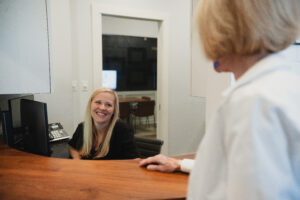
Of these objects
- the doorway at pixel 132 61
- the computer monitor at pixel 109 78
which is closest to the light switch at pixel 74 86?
the doorway at pixel 132 61

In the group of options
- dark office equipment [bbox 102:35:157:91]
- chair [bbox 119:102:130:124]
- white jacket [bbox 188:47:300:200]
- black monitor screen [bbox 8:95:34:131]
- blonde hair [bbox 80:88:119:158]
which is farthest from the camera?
dark office equipment [bbox 102:35:157:91]

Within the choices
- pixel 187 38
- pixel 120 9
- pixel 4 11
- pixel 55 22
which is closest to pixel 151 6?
pixel 120 9

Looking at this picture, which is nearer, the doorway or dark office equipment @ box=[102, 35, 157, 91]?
the doorway

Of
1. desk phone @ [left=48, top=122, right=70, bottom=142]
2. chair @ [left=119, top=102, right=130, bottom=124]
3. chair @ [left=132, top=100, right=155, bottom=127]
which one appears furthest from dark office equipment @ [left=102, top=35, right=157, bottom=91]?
desk phone @ [left=48, top=122, right=70, bottom=142]

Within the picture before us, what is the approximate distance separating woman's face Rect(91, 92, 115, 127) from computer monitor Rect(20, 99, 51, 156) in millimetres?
582

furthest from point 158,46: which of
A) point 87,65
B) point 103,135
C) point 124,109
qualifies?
point 124,109

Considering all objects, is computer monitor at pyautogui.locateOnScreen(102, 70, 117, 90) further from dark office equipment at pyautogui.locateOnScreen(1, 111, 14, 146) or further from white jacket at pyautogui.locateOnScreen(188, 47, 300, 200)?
white jacket at pyautogui.locateOnScreen(188, 47, 300, 200)

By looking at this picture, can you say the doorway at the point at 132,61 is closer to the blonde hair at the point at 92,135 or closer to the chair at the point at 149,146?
the chair at the point at 149,146

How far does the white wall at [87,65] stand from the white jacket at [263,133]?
8.82 ft

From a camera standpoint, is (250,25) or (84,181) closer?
(250,25)

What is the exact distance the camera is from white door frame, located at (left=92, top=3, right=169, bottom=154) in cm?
313

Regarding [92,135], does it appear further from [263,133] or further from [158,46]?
[158,46]

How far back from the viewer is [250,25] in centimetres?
54

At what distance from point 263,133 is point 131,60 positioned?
257 inches
